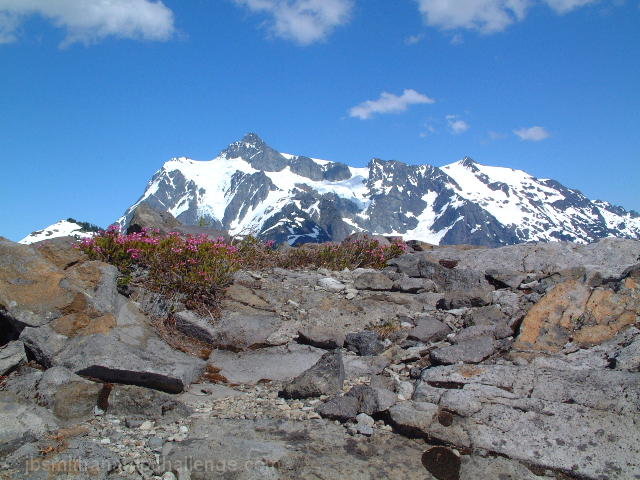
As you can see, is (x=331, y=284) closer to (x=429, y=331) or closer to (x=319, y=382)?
(x=429, y=331)

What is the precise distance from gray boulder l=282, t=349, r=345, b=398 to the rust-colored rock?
2.65 meters

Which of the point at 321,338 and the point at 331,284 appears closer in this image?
the point at 321,338

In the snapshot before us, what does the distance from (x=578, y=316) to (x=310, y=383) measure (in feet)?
13.9

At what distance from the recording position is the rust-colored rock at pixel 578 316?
24.3 ft

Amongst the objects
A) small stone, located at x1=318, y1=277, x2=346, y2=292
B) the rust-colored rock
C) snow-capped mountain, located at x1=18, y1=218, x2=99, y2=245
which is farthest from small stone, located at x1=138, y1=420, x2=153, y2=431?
snow-capped mountain, located at x1=18, y1=218, x2=99, y2=245

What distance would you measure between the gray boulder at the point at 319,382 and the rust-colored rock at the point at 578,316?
265cm

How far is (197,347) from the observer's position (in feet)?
28.5

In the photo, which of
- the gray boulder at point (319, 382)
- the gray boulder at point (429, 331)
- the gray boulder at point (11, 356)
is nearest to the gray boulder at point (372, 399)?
the gray boulder at point (319, 382)

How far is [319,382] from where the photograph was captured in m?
6.60

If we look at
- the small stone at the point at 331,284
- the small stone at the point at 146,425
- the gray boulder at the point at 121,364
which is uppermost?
the small stone at the point at 331,284

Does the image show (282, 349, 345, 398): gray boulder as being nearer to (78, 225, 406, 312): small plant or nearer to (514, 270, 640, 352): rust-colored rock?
(514, 270, 640, 352): rust-colored rock

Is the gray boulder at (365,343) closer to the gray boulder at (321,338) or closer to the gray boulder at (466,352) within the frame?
the gray boulder at (321,338)

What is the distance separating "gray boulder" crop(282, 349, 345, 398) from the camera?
6.55 metres

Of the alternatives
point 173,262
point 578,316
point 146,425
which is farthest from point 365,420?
point 173,262
